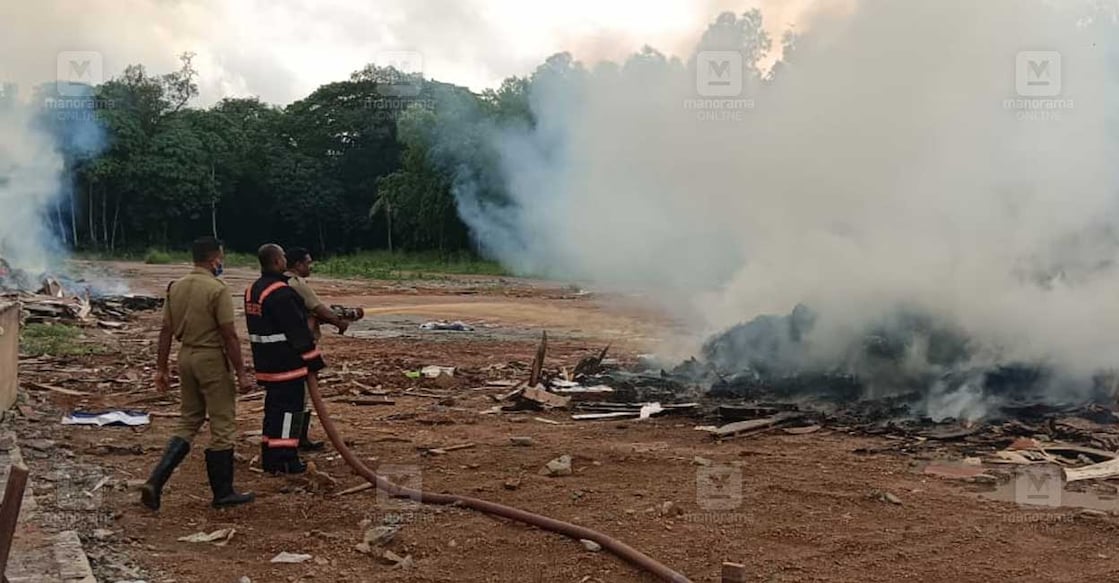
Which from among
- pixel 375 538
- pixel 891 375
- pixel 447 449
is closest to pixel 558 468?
pixel 447 449

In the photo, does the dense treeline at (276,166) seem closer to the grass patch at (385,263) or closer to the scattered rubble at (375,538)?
the grass patch at (385,263)

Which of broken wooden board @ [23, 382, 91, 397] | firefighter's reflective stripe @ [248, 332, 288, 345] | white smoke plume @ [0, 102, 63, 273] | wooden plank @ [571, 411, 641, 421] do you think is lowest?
wooden plank @ [571, 411, 641, 421]

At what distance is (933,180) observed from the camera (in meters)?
10.8

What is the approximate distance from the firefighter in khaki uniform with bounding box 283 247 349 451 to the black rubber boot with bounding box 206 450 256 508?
4.42 feet

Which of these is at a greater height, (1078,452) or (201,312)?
Answer: (201,312)

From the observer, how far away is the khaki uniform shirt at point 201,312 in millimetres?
6066

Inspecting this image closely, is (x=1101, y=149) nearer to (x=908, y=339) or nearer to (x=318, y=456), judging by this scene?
(x=908, y=339)

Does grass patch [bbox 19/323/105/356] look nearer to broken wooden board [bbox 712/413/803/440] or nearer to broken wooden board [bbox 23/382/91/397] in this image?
broken wooden board [bbox 23/382/91/397]

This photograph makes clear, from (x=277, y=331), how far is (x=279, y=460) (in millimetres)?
1026

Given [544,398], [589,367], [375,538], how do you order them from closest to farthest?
[375,538] < [544,398] < [589,367]

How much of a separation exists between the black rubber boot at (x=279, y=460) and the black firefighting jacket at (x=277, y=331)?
1.83ft

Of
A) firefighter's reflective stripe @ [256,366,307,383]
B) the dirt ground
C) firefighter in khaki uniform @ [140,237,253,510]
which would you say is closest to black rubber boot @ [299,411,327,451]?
the dirt ground

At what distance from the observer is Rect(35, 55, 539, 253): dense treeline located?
44875 millimetres

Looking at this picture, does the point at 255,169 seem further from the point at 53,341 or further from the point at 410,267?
the point at 53,341
